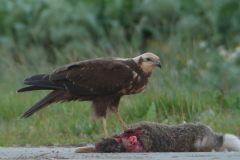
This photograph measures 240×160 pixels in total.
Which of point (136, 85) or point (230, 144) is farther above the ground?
point (136, 85)

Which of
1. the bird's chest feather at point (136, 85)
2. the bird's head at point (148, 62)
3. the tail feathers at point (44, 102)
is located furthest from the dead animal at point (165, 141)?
the tail feathers at point (44, 102)

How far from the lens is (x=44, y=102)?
15.6 feet

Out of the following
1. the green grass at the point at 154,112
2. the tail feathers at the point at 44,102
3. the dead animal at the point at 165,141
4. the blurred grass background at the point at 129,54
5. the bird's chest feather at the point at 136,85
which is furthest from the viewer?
the blurred grass background at the point at 129,54

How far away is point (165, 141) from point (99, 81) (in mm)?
1200

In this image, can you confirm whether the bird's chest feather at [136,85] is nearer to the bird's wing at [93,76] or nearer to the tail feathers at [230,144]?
the bird's wing at [93,76]

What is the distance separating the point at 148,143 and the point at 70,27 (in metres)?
8.27

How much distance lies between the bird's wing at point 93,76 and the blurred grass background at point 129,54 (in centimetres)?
95

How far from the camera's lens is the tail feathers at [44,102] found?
4739 millimetres

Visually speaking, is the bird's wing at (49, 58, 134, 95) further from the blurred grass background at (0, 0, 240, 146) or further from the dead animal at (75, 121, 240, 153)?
the blurred grass background at (0, 0, 240, 146)

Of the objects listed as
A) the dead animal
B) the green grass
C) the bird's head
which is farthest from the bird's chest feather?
the green grass

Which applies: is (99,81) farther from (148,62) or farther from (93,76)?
(148,62)

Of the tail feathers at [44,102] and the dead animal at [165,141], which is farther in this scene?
the tail feathers at [44,102]

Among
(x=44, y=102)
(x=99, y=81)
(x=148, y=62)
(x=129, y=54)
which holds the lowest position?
(x=44, y=102)

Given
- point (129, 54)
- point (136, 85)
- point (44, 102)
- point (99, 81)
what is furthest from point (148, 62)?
point (129, 54)
